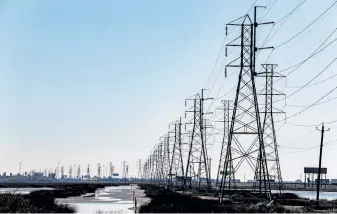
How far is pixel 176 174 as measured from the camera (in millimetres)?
117375

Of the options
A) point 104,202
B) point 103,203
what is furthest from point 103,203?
point 104,202

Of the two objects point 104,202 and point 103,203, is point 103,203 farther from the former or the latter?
point 104,202

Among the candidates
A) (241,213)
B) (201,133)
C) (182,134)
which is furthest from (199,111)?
(241,213)

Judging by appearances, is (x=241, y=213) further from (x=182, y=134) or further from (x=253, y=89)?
(x=182, y=134)

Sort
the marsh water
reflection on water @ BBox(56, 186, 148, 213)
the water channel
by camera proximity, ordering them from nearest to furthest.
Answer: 1. reflection on water @ BBox(56, 186, 148, 213)
2. the marsh water
3. the water channel

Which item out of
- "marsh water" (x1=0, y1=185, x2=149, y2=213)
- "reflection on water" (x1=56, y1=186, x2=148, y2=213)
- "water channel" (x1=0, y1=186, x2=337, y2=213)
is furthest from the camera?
"water channel" (x1=0, y1=186, x2=337, y2=213)

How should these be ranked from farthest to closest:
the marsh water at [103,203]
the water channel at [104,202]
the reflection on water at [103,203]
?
the water channel at [104,202]
the marsh water at [103,203]
the reflection on water at [103,203]

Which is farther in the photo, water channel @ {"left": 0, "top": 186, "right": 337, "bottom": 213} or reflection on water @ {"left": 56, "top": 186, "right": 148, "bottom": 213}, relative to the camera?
water channel @ {"left": 0, "top": 186, "right": 337, "bottom": 213}

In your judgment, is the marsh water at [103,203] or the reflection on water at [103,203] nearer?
the reflection on water at [103,203]

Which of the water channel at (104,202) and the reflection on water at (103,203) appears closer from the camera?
the reflection on water at (103,203)

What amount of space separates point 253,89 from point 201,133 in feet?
108

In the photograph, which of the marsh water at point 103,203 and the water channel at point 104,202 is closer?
the marsh water at point 103,203

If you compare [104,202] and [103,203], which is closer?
[103,203]

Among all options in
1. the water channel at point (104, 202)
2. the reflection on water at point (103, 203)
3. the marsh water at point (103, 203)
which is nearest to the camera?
→ the reflection on water at point (103, 203)
